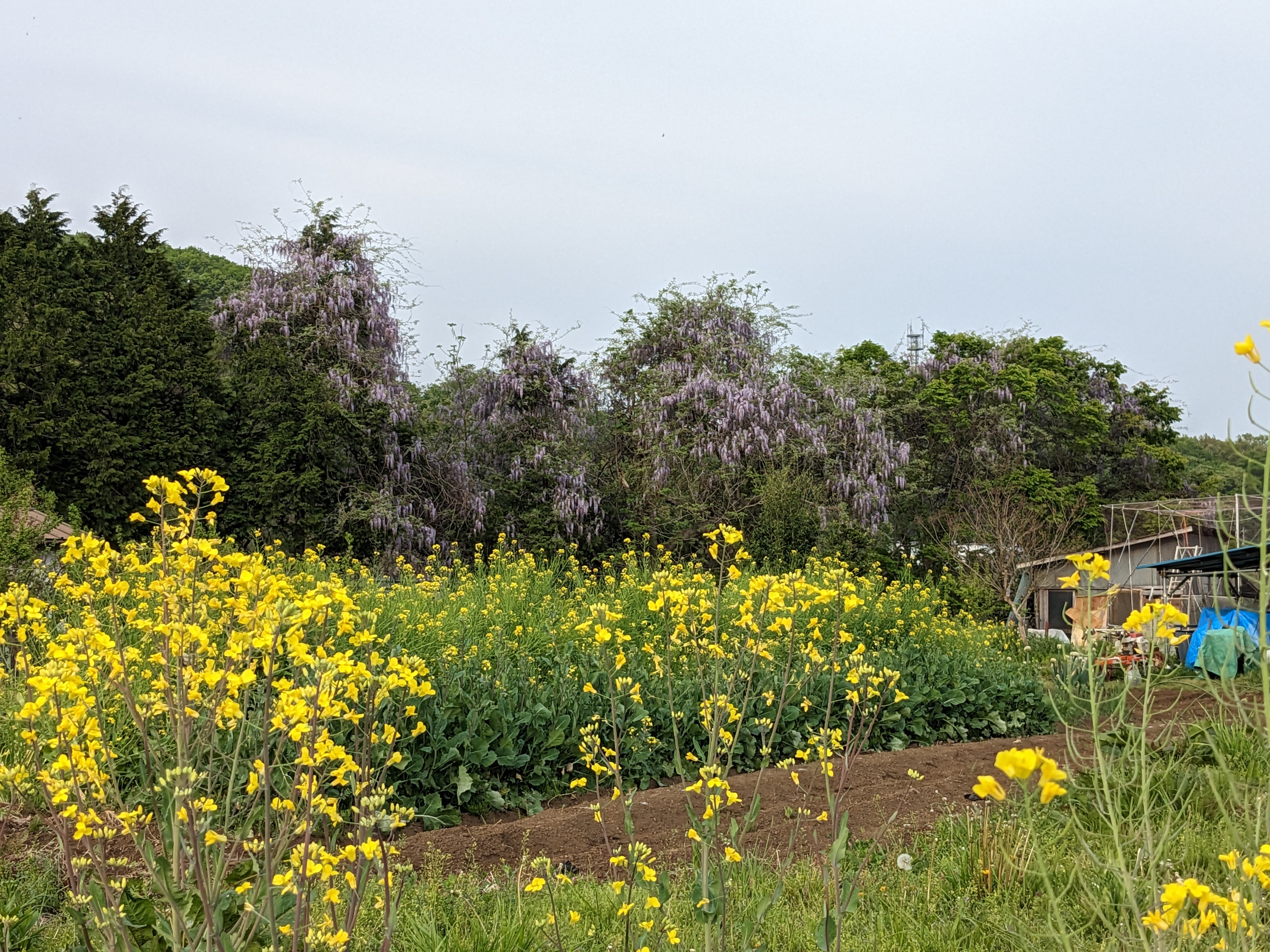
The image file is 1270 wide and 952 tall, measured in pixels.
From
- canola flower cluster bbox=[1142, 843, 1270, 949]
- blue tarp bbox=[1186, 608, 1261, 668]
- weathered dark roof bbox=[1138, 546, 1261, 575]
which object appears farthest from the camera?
weathered dark roof bbox=[1138, 546, 1261, 575]

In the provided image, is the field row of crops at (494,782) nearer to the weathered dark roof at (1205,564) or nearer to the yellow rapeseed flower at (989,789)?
the yellow rapeseed flower at (989,789)

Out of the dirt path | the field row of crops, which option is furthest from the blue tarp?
the dirt path

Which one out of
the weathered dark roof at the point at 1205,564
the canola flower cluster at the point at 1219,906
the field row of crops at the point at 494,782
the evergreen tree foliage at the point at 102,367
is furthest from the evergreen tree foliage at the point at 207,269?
the canola flower cluster at the point at 1219,906

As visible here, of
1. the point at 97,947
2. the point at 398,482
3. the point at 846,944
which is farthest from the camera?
the point at 398,482

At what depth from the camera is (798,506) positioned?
46.6ft

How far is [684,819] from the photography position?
4578 mm

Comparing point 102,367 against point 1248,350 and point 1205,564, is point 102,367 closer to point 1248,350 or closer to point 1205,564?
point 1248,350

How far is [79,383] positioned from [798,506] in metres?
10.2

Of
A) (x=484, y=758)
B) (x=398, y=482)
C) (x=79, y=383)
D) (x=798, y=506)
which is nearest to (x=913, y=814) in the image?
(x=484, y=758)

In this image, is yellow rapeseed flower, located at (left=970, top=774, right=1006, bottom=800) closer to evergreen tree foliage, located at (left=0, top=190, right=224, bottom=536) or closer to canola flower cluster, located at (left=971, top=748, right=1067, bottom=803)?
canola flower cluster, located at (left=971, top=748, right=1067, bottom=803)

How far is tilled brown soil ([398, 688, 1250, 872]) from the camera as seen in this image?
4117mm

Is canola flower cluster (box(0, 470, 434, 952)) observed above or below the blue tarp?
above

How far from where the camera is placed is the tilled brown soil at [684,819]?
412cm

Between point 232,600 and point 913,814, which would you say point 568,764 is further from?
point 232,600
